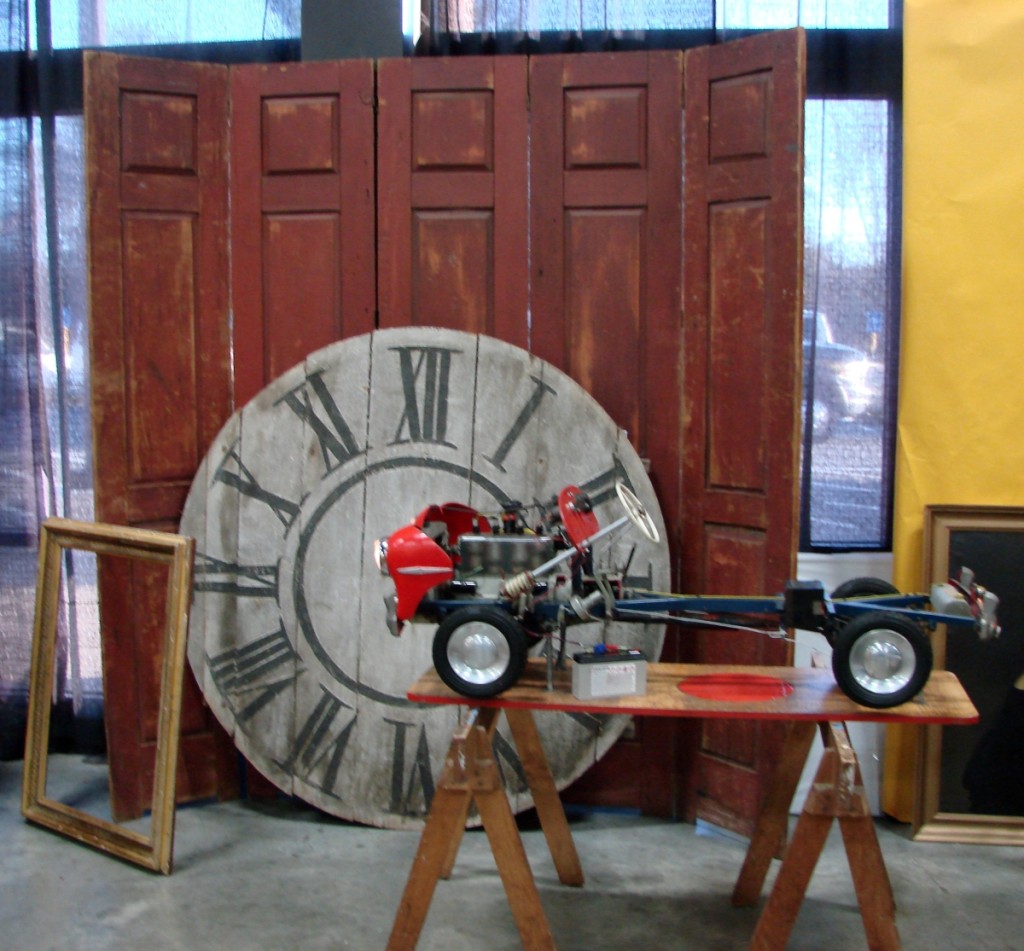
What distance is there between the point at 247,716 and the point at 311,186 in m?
1.63

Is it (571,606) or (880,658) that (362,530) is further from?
(880,658)

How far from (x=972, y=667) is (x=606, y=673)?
58.4 inches

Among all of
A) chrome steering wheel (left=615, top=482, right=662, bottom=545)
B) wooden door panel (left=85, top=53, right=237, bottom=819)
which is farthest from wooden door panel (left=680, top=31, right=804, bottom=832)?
wooden door panel (left=85, top=53, right=237, bottom=819)

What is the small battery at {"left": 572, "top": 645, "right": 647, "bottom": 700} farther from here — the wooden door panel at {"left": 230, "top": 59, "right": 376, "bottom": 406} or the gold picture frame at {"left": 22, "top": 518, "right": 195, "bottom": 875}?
the wooden door panel at {"left": 230, "top": 59, "right": 376, "bottom": 406}

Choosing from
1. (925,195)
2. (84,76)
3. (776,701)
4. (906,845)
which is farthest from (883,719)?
(84,76)

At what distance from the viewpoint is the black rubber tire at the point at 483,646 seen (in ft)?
8.25

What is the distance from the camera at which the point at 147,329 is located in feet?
11.6

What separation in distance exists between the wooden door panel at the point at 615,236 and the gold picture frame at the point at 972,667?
826mm

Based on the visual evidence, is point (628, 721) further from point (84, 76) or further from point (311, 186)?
point (84, 76)

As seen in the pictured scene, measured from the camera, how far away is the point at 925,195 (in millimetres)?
3412

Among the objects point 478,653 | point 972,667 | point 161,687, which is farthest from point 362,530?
point 972,667

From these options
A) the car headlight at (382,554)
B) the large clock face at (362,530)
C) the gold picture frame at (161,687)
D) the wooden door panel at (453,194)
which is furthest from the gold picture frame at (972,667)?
the gold picture frame at (161,687)

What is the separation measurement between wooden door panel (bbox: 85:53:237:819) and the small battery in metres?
1.61

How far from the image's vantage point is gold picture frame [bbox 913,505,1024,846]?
11.2 ft
